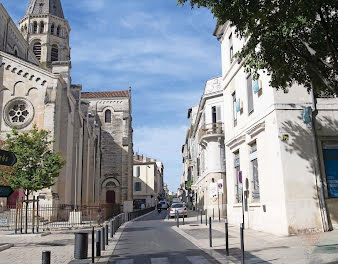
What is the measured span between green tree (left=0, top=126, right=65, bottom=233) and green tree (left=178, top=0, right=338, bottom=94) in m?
12.8

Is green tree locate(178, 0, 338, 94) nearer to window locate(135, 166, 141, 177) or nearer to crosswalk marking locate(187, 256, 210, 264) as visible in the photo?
crosswalk marking locate(187, 256, 210, 264)

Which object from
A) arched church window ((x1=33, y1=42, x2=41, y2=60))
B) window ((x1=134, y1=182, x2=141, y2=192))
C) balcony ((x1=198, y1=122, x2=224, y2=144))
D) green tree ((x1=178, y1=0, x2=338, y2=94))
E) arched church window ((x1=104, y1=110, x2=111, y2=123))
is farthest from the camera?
window ((x1=134, y1=182, x2=141, y2=192))

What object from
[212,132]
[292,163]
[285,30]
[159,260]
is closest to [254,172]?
[292,163]

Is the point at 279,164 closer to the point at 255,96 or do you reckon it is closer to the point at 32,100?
the point at 255,96

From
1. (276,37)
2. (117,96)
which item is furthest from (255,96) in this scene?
(117,96)

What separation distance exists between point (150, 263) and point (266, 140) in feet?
25.3

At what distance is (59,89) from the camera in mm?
31078

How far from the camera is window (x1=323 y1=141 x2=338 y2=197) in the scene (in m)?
13.2

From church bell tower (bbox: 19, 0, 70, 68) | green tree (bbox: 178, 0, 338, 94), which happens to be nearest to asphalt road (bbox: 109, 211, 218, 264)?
green tree (bbox: 178, 0, 338, 94)

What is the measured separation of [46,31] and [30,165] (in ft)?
117

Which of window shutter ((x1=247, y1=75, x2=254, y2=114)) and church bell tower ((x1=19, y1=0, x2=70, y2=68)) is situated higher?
church bell tower ((x1=19, y1=0, x2=70, y2=68))

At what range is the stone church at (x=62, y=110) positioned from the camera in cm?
3034

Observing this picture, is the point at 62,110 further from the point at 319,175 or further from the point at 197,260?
the point at 197,260

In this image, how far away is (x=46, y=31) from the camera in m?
49.0
